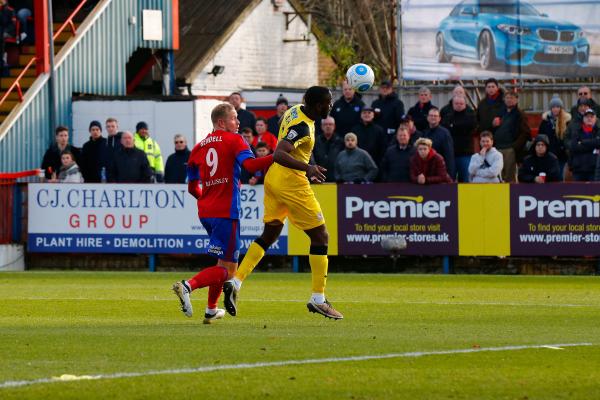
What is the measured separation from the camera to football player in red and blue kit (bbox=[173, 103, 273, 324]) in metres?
13.1

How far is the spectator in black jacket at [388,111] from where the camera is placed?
24375 millimetres

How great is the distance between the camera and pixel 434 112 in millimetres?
22734

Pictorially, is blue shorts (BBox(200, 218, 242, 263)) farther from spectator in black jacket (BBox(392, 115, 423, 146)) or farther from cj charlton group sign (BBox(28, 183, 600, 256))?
spectator in black jacket (BBox(392, 115, 423, 146))

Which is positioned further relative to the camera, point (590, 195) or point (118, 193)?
point (118, 193)

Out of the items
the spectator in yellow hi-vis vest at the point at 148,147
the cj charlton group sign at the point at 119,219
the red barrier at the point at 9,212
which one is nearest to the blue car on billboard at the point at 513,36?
the spectator in yellow hi-vis vest at the point at 148,147

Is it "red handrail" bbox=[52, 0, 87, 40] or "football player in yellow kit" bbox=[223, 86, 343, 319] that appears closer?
"football player in yellow kit" bbox=[223, 86, 343, 319]

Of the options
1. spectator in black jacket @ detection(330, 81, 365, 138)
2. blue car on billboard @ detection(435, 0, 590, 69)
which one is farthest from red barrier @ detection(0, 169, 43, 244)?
blue car on billboard @ detection(435, 0, 590, 69)

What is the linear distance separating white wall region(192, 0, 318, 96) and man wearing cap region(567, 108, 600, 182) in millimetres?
21135

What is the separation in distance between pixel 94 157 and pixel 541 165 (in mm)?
8073

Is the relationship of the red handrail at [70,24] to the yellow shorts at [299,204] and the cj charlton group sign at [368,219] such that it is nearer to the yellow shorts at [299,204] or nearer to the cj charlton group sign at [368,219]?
the cj charlton group sign at [368,219]

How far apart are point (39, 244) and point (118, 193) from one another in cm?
Result: 171

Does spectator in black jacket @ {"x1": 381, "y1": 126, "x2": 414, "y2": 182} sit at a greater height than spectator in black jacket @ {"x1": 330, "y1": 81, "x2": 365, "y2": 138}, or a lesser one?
lesser

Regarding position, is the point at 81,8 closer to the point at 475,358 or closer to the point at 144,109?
the point at 144,109

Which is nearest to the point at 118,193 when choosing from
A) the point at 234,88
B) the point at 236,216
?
the point at 236,216
